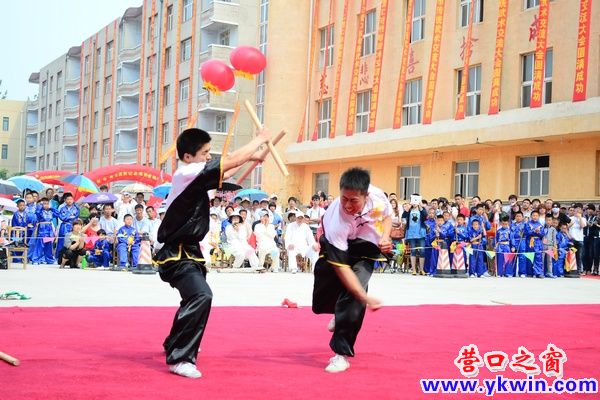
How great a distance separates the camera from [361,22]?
30281 millimetres

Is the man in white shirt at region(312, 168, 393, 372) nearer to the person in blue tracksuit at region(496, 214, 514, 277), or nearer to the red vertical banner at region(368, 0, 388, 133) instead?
the person in blue tracksuit at region(496, 214, 514, 277)

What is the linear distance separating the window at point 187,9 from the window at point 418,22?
1729 centimetres

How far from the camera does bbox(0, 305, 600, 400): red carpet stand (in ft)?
16.5

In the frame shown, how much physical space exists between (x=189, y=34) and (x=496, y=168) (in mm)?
22760

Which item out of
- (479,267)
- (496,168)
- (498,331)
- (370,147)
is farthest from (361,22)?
(498,331)

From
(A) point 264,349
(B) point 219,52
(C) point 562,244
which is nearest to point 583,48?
(C) point 562,244

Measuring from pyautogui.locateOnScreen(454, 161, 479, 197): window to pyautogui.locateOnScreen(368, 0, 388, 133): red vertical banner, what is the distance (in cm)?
427

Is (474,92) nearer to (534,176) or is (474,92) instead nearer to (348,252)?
(534,176)

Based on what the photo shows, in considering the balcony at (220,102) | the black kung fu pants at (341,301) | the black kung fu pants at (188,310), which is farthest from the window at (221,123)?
the black kung fu pants at (188,310)

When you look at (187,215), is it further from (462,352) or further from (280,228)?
(280,228)

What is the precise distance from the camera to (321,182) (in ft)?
111

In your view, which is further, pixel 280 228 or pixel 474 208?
pixel 280 228

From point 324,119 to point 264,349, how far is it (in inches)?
1063

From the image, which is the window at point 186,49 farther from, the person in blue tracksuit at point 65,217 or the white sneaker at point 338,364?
the white sneaker at point 338,364
